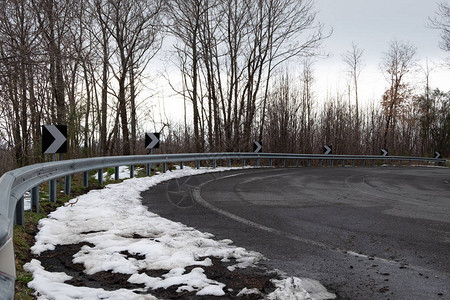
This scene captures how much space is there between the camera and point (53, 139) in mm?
10297

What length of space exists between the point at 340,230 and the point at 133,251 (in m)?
2.96

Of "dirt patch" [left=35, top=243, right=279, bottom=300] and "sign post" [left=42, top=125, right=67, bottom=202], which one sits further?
"sign post" [left=42, top=125, right=67, bottom=202]

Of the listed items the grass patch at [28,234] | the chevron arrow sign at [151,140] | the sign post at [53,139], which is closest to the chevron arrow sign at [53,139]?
the sign post at [53,139]

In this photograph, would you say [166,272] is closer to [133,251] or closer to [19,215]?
[133,251]

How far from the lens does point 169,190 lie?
1089cm

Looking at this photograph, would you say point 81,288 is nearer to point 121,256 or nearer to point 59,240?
point 121,256

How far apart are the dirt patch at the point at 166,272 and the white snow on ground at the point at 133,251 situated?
0.22 ft

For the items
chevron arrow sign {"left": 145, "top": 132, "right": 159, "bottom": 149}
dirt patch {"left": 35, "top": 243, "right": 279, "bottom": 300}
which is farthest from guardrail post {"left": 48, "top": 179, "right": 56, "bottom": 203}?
chevron arrow sign {"left": 145, "top": 132, "right": 159, "bottom": 149}

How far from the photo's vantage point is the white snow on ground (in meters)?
3.55

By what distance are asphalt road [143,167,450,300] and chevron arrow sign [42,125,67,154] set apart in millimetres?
2394

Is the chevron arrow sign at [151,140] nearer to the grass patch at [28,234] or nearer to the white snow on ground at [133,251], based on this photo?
the grass patch at [28,234]

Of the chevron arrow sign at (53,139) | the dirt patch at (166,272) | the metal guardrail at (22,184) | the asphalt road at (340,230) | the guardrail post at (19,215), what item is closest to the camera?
the metal guardrail at (22,184)

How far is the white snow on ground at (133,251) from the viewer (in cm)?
355

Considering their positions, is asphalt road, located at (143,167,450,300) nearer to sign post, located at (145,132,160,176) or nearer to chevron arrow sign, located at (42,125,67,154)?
chevron arrow sign, located at (42,125,67,154)
